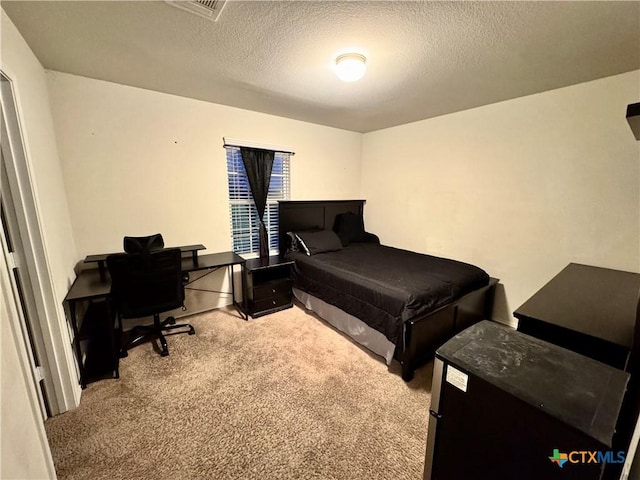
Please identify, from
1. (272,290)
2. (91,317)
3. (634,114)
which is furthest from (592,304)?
(91,317)

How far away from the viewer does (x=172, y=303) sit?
2.38 meters

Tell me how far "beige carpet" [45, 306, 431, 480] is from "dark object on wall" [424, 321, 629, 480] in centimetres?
65

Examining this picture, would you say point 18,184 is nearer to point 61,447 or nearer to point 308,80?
point 61,447

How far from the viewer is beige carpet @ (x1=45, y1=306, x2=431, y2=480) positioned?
1439 millimetres

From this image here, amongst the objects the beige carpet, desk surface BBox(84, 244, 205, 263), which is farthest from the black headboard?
the beige carpet

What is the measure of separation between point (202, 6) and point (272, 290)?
8.59ft

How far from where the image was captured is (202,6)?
4.61 feet

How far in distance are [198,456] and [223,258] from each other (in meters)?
1.91

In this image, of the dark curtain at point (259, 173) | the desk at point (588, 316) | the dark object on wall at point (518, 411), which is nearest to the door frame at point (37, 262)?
the dark curtain at point (259, 173)

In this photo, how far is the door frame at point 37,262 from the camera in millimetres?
1436

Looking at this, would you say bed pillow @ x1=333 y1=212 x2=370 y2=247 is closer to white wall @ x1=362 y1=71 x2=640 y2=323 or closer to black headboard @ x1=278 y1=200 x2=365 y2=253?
black headboard @ x1=278 y1=200 x2=365 y2=253

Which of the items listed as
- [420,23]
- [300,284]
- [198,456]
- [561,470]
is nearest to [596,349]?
[561,470]

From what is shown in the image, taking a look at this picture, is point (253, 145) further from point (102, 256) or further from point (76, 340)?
point (76, 340)

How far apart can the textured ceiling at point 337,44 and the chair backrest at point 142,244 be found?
1.44 metres
